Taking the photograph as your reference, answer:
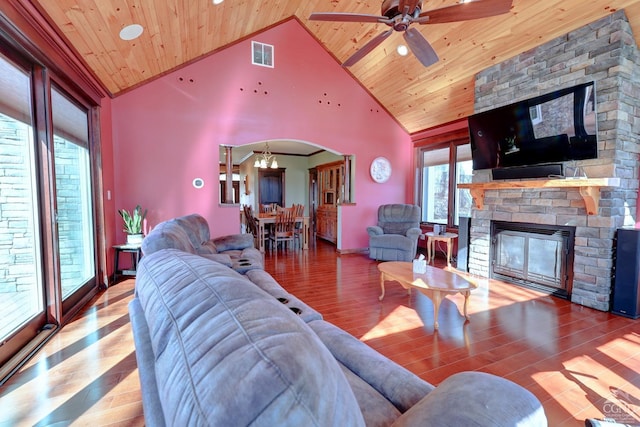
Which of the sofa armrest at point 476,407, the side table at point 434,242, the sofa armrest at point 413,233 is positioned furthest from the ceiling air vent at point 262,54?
the sofa armrest at point 476,407

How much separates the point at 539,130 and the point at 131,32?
4739 millimetres

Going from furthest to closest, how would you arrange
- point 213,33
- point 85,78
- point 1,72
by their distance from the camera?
1. point 213,33
2. point 85,78
3. point 1,72

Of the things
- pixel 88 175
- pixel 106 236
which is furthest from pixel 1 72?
pixel 106 236

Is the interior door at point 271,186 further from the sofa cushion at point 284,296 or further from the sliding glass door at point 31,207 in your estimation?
the sofa cushion at point 284,296

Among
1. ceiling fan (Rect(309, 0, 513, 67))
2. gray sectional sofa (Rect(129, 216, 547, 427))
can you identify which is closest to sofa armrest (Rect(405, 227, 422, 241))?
ceiling fan (Rect(309, 0, 513, 67))

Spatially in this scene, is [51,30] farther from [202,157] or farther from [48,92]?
[202,157]

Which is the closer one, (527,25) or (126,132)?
(527,25)

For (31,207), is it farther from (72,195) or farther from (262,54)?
(262,54)

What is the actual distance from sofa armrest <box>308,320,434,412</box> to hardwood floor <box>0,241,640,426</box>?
1.03 m

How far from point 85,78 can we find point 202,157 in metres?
1.88

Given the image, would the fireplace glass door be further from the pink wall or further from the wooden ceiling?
the pink wall

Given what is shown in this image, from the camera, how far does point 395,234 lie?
5.57 m

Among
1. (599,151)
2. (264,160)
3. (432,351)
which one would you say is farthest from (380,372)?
(264,160)

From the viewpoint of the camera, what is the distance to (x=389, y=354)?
2.31 meters
